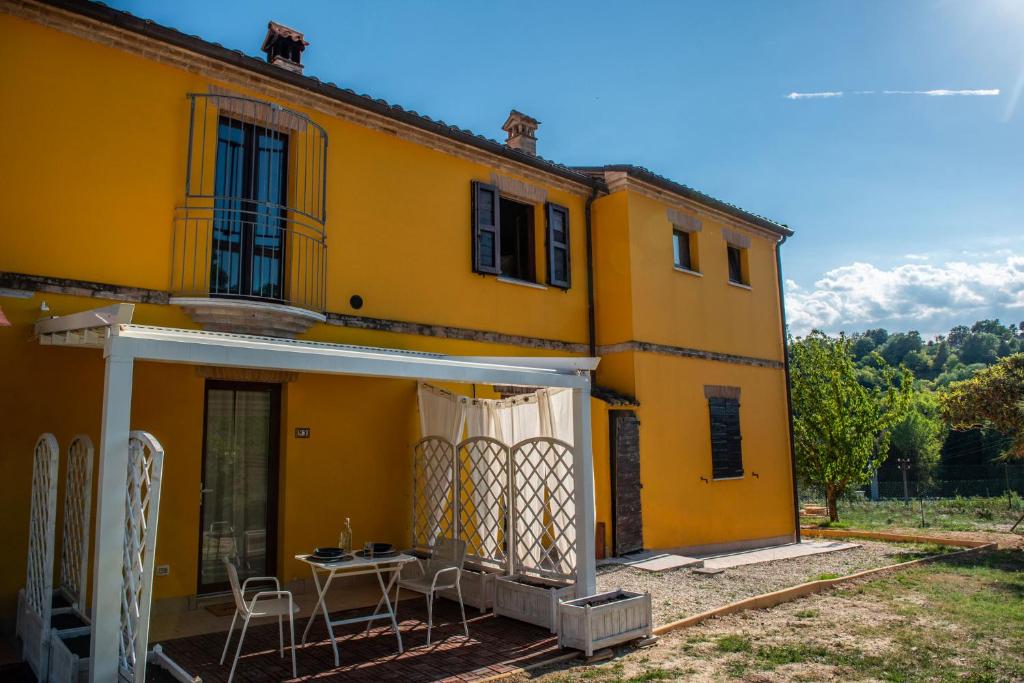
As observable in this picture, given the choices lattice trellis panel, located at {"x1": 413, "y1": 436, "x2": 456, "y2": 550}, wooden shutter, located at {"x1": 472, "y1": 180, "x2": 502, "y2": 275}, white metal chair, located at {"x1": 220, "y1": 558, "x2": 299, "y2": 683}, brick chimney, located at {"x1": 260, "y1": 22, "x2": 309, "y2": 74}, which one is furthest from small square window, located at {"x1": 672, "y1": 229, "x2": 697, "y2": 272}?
white metal chair, located at {"x1": 220, "y1": 558, "x2": 299, "y2": 683}

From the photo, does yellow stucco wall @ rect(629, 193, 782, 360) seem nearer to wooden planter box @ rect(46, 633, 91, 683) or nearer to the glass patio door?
the glass patio door

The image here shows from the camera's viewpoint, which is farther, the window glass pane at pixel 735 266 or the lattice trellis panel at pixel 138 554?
the window glass pane at pixel 735 266

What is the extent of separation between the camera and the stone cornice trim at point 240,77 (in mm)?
6555

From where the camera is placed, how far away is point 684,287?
12070mm

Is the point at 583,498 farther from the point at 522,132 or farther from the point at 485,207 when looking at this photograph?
the point at 522,132

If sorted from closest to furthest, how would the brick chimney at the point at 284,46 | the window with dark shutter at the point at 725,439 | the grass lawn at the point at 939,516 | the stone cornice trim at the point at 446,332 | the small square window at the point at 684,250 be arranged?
the stone cornice trim at the point at 446,332
the brick chimney at the point at 284,46
the window with dark shutter at the point at 725,439
the small square window at the point at 684,250
the grass lawn at the point at 939,516

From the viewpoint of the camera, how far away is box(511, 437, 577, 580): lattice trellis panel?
6809mm

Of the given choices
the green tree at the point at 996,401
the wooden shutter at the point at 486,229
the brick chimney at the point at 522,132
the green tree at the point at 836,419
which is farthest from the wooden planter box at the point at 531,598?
the green tree at the point at 836,419

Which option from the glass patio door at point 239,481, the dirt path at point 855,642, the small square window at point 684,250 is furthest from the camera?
the small square window at point 684,250

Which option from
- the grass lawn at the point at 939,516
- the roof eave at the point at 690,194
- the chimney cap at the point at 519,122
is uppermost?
the chimney cap at the point at 519,122

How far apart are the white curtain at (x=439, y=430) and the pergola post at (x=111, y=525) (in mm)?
3695

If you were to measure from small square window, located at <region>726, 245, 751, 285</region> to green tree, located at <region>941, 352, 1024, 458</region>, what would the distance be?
490cm

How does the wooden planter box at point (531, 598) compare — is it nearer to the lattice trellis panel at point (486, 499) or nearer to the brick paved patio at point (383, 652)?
the brick paved patio at point (383, 652)

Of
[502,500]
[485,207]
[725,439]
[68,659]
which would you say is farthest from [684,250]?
[68,659]
